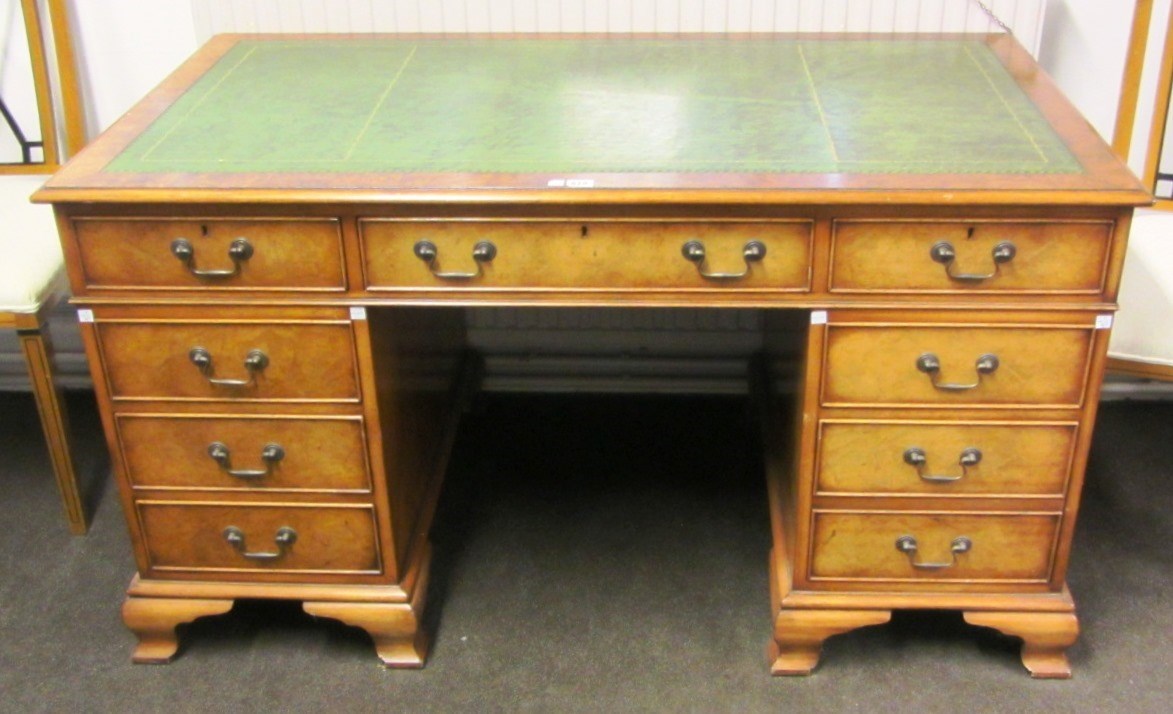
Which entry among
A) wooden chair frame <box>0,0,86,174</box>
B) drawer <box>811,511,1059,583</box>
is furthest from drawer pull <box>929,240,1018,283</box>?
wooden chair frame <box>0,0,86,174</box>

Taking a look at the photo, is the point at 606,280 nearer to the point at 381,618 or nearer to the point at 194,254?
the point at 194,254

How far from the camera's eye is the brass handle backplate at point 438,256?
4.86 ft

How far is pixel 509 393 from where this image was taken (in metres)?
2.53

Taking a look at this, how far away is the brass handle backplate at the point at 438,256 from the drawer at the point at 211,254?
0.11m

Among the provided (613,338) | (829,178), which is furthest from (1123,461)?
(829,178)

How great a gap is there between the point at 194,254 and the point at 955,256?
3.20 ft

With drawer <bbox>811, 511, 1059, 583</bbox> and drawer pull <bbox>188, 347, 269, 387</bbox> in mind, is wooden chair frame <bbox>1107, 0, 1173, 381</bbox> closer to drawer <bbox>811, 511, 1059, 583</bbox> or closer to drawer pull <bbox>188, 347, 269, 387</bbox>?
drawer <bbox>811, 511, 1059, 583</bbox>

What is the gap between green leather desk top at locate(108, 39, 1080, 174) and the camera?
1.52 metres

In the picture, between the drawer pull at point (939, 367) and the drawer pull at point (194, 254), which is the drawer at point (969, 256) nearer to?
the drawer pull at point (939, 367)

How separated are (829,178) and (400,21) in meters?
0.98

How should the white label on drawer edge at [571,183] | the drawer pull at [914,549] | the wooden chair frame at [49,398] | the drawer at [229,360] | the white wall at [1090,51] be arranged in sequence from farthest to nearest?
1. the white wall at [1090,51]
2. the wooden chair frame at [49,398]
3. the drawer pull at [914,549]
4. the drawer at [229,360]
5. the white label on drawer edge at [571,183]

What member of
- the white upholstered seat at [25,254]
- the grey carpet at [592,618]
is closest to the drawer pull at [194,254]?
the white upholstered seat at [25,254]

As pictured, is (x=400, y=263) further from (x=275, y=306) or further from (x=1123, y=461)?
(x=1123, y=461)

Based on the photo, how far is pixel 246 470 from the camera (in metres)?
1.67
